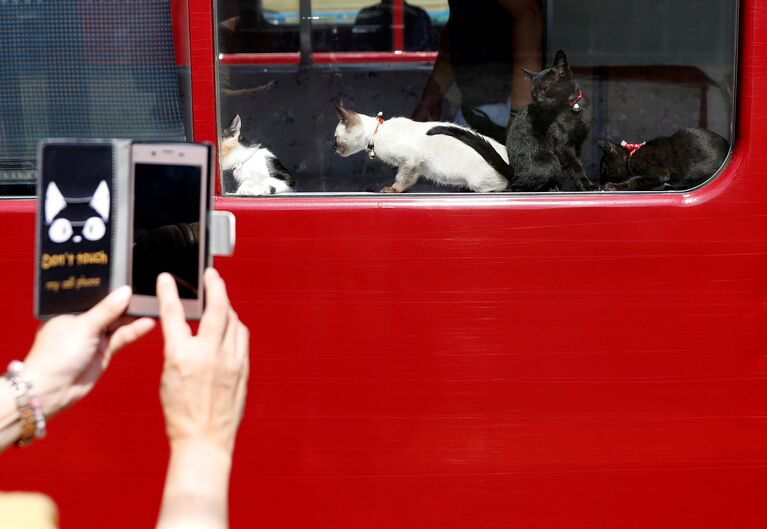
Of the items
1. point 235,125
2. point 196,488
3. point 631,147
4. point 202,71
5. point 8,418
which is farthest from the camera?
point 631,147

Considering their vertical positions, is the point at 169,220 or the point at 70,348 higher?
the point at 169,220

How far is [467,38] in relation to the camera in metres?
2.45

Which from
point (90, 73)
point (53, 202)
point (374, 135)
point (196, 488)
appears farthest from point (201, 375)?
point (374, 135)

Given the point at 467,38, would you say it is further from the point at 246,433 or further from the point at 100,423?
the point at 100,423

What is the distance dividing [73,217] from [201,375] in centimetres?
33

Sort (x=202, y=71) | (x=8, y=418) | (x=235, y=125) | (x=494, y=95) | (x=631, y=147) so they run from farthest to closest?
(x=494, y=95), (x=631, y=147), (x=235, y=125), (x=202, y=71), (x=8, y=418)

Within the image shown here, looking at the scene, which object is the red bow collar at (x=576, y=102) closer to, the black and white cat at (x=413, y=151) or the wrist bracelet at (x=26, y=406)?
the black and white cat at (x=413, y=151)

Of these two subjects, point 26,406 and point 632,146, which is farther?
point 632,146

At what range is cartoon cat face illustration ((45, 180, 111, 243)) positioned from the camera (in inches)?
50.2

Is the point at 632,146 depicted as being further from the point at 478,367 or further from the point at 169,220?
the point at 169,220

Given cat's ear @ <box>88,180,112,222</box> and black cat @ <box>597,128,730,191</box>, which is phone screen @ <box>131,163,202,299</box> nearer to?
cat's ear @ <box>88,180,112,222</box>

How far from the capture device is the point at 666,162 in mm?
2279

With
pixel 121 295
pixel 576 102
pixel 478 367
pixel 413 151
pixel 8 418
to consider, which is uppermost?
pixel 576 102

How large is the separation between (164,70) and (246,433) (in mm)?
863
